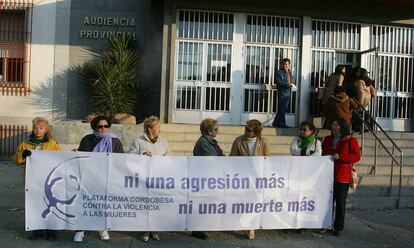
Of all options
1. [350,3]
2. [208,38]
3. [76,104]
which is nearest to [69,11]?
[76,104]

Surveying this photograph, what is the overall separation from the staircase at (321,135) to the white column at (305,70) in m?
1.68

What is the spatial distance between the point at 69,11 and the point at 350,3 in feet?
25.4

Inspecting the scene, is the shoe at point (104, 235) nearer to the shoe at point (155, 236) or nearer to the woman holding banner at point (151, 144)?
the woman holding banner at point (151, 144)

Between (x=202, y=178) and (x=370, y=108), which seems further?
(x=370, y=108)

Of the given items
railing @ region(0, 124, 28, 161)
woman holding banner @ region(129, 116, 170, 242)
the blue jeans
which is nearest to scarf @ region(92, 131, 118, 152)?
woman holding banner @ region(129, 116, 170, 242)

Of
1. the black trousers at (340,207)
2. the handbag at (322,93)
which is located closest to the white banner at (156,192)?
the black trousers at (340,207)

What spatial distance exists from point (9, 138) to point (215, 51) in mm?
6005

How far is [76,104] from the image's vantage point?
13758mm

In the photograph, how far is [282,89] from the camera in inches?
499

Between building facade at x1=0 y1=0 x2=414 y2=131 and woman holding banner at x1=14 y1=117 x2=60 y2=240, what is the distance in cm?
623

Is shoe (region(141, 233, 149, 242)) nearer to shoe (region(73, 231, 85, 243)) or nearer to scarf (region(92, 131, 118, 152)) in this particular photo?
shoe (region(73, 231, 85, 243))

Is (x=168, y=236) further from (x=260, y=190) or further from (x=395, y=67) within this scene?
(x=395, y=67)

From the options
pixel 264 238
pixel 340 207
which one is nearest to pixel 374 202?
pixel 340 207

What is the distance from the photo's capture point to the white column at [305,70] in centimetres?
1347
